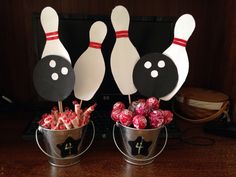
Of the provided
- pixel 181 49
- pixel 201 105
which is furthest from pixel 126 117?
pixel 201 105

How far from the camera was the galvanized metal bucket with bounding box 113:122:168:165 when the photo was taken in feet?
2.11

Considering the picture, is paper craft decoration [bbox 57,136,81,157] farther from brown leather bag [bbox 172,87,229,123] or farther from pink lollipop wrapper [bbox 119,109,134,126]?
brown leather bag [bbox 172,87,229,123]

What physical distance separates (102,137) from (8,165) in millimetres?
275

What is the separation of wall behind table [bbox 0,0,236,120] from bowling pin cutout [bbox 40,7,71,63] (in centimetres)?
32

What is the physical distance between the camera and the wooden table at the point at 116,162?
0.63m

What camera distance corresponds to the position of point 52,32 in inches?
27.9

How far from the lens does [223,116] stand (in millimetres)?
929

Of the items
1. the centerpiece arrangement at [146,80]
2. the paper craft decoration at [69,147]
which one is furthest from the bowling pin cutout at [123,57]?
the paper craft decoration at [69,147]

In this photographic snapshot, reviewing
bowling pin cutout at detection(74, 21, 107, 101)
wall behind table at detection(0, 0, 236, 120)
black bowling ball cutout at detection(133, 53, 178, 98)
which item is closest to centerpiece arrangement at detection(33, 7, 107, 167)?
bowling pin cutout at detection(74, 21, 107, 101)

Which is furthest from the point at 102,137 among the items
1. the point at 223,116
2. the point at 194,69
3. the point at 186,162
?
the point at 194,69

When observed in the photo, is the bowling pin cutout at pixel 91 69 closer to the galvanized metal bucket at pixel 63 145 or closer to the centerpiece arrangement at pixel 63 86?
the centerpiece arrangement at pixel 63 86

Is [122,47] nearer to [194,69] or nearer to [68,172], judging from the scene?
[68,172]

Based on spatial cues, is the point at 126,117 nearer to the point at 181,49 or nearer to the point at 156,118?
the point at 156,118

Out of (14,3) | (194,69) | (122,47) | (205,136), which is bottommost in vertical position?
(205,136)
